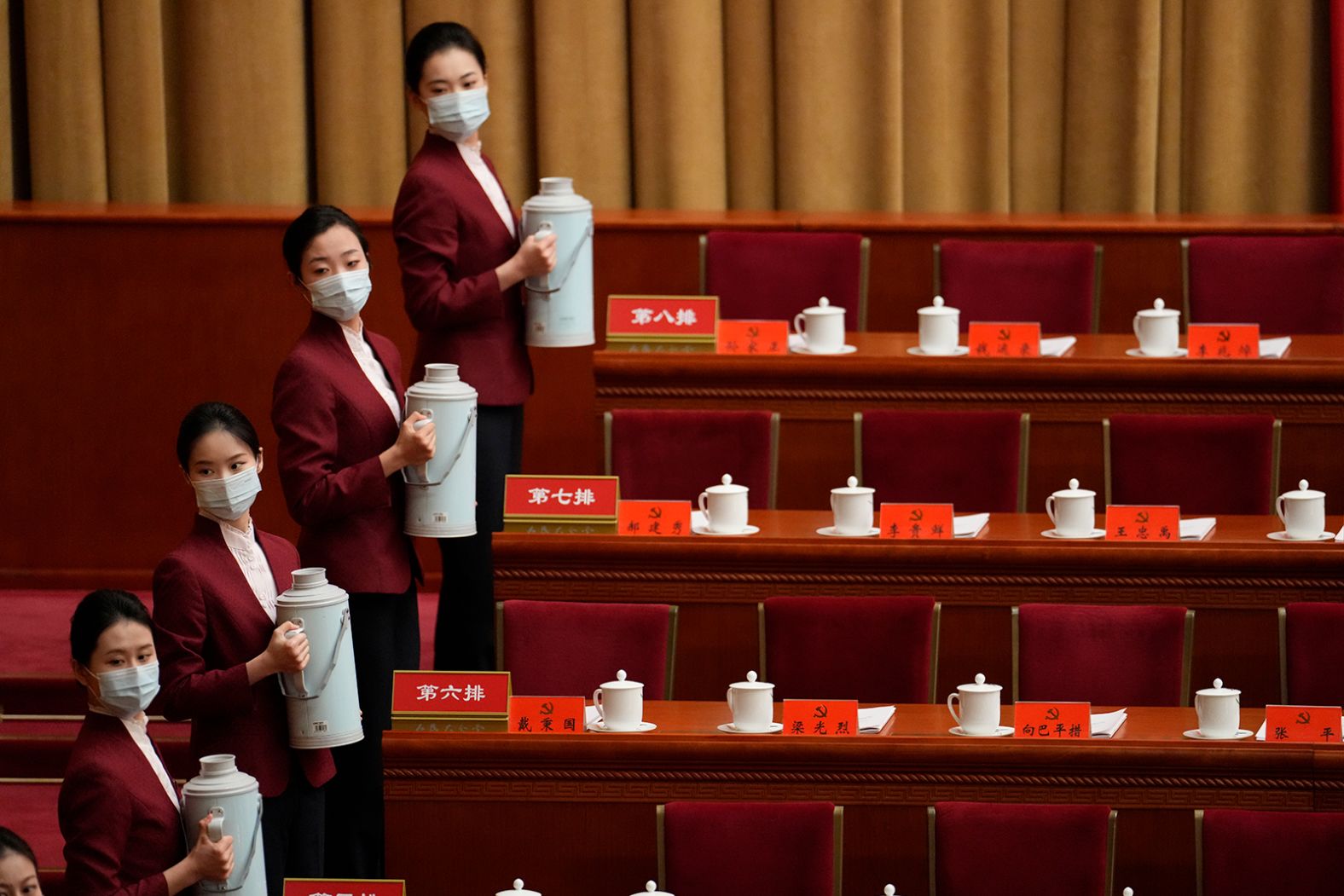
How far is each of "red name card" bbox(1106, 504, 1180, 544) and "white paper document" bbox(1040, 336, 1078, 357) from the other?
0.48 meters

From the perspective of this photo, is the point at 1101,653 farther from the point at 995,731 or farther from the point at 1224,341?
the point at 1224,341

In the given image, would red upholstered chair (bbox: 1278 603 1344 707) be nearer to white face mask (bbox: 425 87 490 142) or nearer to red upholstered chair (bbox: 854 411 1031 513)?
red upholstered chair (bbox: 854 411 1031 513)

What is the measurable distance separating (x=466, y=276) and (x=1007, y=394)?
97 cm

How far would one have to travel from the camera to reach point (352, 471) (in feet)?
8.95

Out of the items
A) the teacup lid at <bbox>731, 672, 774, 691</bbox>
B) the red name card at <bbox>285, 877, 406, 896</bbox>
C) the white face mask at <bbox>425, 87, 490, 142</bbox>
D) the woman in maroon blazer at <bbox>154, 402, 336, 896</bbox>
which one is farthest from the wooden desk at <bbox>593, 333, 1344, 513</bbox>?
the red name card at <bbox>285, 877, 406, 896</bbox>

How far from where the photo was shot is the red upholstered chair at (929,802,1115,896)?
2463mm

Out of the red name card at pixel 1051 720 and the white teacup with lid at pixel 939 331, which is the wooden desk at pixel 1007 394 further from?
the red name card at pixel 1051 720

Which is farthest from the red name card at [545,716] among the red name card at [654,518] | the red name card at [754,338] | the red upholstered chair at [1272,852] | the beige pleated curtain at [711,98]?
the beige pleated curtain at [711,98]

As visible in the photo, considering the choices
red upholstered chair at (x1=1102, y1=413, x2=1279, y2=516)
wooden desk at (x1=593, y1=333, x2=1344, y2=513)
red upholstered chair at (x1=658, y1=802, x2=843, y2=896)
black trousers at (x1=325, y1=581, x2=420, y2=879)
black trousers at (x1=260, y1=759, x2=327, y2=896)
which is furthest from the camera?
wooden desk at (x1=593, y1=333, x2=1344, y2=513)

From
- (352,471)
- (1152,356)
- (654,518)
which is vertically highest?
(1152,356)

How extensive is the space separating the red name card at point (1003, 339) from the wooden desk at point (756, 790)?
3.29 ft

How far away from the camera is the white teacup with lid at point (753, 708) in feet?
8.88

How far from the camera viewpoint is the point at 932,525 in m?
3.11

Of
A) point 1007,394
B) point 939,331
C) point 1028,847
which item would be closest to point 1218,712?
point 1028,847
